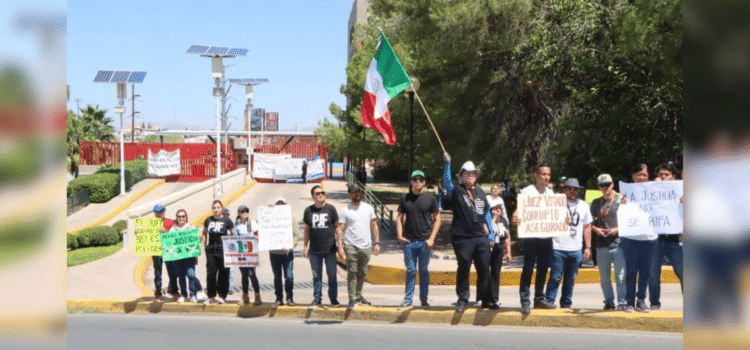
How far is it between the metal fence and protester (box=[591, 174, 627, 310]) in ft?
110

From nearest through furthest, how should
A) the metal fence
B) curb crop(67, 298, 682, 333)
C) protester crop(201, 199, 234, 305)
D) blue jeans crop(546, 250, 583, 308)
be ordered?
1. curb crop(67, 298, 682, 333)
2. blue jeans crop(546, 250, 583, 308)
3. protester crop(201, 199, 234, 305)
4. the metal fence

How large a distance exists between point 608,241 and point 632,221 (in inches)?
25.9

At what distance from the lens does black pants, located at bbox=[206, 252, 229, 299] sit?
507 inches

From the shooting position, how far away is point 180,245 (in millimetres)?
13000

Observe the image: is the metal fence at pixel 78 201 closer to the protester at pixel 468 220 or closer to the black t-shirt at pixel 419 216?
the black t-shirt at pixel 419 216

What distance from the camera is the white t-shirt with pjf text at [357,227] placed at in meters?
11.4

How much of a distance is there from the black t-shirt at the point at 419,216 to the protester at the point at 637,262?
7.64ft

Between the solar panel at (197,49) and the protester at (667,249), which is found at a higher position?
the solar panel at (197,49)

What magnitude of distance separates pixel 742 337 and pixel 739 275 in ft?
0.62

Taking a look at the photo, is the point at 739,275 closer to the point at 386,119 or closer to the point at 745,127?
the point at 745,127

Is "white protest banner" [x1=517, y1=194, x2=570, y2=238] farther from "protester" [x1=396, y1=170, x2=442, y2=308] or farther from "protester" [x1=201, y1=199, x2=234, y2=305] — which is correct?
"protester" [x1=201, y1=199, x2=234, y2=305]

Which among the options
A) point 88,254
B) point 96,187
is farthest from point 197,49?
point 88,254

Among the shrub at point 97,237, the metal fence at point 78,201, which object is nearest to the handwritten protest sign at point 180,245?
the shrub at point 97,237

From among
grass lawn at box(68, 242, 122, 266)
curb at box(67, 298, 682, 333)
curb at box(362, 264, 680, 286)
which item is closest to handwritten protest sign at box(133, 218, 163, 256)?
curb at box(67, 298, 682, 333)
